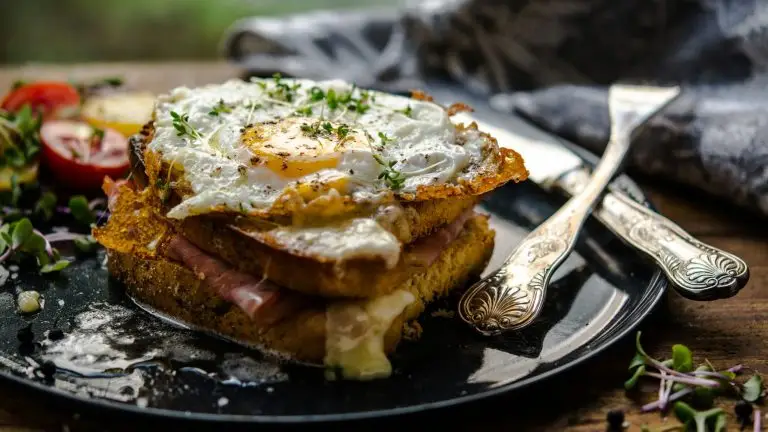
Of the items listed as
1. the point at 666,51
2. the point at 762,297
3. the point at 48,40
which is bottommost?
the point at 48,40

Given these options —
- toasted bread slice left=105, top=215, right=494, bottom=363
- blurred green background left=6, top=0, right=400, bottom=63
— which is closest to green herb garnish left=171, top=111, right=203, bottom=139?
toasted bread slice left=105, top=215, right=494, bottom=363

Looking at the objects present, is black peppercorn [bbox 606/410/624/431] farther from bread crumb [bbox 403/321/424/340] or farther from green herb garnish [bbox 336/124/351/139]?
green herb garnish [bbox 336/124/351/139]

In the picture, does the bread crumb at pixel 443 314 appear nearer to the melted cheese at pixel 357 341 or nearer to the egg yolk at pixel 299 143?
the melted cheese at pixel 357 341

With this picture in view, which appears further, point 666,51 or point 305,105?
point 666,51

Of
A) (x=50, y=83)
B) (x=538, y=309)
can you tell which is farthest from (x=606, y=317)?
(x=50, y=83)

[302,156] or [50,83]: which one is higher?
[302,156]

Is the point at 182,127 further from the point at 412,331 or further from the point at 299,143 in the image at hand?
the point at 412,331

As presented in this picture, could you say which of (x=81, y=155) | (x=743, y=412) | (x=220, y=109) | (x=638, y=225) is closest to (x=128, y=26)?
(x=81, y=155)

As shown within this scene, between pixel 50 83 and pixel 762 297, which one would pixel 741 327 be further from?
pixel 50 83
